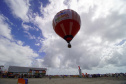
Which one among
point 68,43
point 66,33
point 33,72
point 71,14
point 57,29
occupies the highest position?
point 71,14

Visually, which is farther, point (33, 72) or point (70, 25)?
point (33, 72)

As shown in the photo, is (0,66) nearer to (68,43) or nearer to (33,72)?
(33,72)

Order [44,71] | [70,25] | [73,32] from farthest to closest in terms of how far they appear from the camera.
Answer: [44,71] → [73,32] → [70,25]

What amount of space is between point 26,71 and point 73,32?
48947mm

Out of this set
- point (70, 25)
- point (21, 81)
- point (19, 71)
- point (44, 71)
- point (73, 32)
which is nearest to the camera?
point (21, 81)

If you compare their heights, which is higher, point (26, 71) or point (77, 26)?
point (77, 26)

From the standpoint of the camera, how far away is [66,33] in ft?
36.5

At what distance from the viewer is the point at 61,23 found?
10703 mm

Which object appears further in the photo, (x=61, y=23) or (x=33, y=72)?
(x=33, y=72)

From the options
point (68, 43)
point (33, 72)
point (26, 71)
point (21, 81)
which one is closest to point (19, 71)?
point (26, 71)

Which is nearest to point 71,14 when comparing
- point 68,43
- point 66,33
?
point 66,33

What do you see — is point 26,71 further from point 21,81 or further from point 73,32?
point 73,32

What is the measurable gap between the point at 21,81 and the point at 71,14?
11199 millimetres

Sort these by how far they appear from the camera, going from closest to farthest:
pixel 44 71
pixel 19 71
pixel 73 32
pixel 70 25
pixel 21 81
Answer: pixel 21 81 < pixel 70 25 < pixel 73 32 < pixel 19 71 < pixel 44 71
